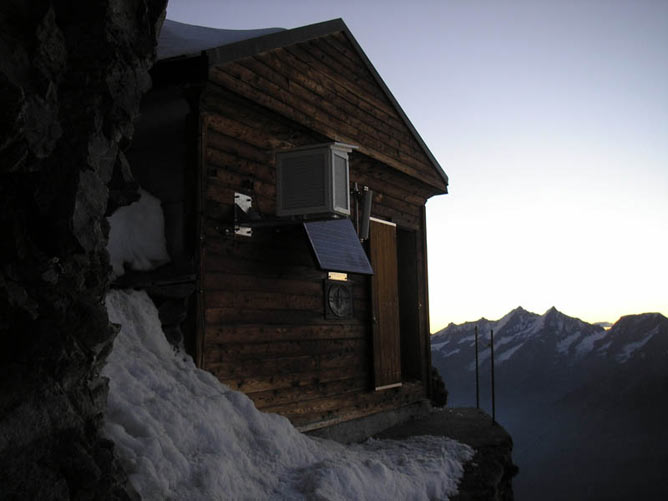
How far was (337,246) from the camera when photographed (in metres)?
8.25

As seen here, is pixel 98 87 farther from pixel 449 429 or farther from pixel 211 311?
pixel 449 429

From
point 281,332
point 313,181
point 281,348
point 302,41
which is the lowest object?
point 281,348

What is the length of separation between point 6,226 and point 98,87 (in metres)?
0.90

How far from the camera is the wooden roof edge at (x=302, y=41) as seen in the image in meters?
6.75

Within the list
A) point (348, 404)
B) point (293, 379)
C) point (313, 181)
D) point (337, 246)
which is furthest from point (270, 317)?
point (348, 404)

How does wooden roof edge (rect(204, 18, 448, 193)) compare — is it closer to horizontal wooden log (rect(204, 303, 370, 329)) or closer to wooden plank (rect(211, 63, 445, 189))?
wooden plank (rect(211, 63, 445, 189))

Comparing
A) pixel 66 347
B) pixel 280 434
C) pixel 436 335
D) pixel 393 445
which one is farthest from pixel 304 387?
pixel 436 335

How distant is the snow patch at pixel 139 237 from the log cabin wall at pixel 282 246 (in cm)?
47

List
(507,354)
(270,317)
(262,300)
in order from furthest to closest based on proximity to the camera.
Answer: (507,354)
(270,317)
(262,300)

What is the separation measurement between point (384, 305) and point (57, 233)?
7370 mm

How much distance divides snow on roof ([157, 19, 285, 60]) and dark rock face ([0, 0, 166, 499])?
331 centimetres

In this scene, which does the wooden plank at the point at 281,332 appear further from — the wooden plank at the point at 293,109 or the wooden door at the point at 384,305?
the wooden plank at the point at 293,109

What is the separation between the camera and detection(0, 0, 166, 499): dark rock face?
2.86 metres

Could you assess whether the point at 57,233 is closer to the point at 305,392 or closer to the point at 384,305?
the point at 305,392
